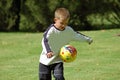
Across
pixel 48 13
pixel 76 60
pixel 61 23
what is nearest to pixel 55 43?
pixel 61 23

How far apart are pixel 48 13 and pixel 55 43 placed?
14.5 metres

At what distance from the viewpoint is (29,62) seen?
1248cm

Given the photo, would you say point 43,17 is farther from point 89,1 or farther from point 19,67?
point 19,67

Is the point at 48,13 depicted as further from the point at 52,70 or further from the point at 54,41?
the point at 54,41

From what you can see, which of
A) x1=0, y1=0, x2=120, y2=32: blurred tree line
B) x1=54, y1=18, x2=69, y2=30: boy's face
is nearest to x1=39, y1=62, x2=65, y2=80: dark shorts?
x1=54, y1=18, x2=69, y2=30: boy's face

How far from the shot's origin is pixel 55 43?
7719 millimetres

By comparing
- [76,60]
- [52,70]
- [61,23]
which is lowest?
[76,60]

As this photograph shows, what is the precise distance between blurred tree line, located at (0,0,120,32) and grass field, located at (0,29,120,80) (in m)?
4.04

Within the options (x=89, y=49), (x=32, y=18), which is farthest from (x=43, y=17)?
(x=89, y=49)

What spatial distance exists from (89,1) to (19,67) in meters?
11.5

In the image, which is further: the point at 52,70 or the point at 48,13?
the point at 48,13

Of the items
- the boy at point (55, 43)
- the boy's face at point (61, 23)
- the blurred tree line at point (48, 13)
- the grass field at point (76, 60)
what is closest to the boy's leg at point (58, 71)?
the boy at point (55, 43)

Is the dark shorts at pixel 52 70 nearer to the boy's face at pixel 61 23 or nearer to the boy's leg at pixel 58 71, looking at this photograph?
the boy's leg at pixel 58 71

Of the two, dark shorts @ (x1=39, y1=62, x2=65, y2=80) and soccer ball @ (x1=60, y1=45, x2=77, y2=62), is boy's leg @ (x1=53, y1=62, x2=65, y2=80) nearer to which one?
dark shorts @ (x1=39, y1=62, x2=65, y2=80)
